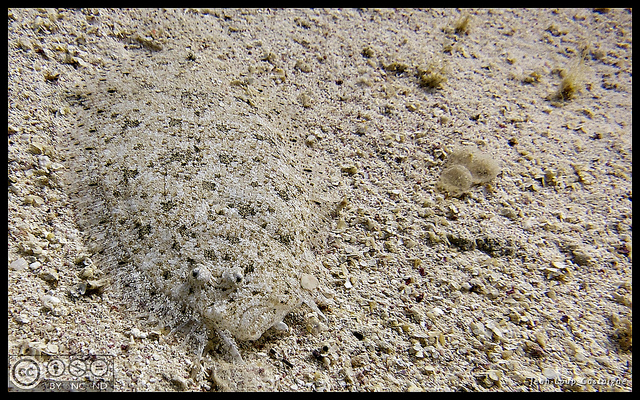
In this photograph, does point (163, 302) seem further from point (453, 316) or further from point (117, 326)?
point (453, 316)

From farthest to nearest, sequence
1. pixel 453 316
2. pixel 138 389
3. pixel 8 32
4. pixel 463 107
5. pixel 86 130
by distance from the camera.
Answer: pixel 463 107 → pixel 8 32 → pixel 86 130 → pixel 453 316 → pixel 138 389

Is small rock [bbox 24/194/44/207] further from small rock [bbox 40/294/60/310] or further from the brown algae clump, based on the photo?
the brown algae clump

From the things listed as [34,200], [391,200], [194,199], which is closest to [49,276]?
[34,200]

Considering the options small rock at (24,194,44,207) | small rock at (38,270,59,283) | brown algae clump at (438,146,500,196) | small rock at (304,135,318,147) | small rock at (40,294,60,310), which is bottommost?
small rock at (40,294,60,310)

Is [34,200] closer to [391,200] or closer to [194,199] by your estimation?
[194,199]

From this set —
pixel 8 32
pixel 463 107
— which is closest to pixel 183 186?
pixel 8 32

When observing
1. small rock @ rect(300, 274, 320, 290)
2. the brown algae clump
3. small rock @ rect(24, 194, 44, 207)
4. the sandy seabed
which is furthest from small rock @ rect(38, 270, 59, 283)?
the brown algae clump

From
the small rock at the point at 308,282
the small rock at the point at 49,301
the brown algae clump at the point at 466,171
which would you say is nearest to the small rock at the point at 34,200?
the small rock at the point at 49,301

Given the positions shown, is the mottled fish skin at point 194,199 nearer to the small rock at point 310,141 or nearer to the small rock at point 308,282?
the small rock at point 308,282
